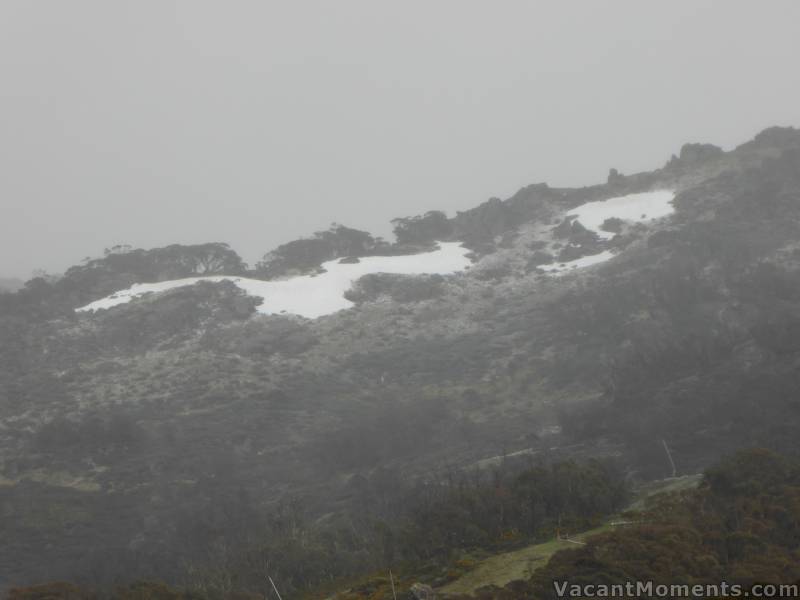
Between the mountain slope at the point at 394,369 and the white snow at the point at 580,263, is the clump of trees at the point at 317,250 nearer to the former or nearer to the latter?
the mountain slope at the point at 394,369

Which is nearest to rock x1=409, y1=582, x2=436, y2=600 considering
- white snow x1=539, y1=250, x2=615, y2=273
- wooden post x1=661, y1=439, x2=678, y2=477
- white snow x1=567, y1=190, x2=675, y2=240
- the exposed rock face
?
wooden post x1=661, y1=439, x2=678, y2=477

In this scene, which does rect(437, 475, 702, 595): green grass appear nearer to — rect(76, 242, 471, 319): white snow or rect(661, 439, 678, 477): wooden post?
rect(661, 439, 678, 477): wooden post

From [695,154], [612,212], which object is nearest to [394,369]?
[612,212]

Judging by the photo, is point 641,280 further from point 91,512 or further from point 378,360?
point 91,512

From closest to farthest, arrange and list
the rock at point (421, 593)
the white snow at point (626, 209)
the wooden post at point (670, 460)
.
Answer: the rock at point (421, 593) < the wooden post at point (670, 460) < the white snow at point (626, 209)

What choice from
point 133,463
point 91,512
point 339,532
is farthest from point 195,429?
point 339,532

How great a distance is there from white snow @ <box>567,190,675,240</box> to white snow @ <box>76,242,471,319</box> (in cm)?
891

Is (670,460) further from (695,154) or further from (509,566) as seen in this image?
(695,154)

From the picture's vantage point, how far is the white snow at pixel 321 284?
39.8 meters

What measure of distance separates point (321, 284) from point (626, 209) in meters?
Result: 21.9

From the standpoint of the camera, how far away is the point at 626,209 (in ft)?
149

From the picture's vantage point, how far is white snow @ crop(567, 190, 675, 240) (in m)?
43.0

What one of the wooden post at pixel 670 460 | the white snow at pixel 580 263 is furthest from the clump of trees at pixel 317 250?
the wooden post at pixel 670 460

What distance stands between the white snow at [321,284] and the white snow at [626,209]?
29.2 feet
